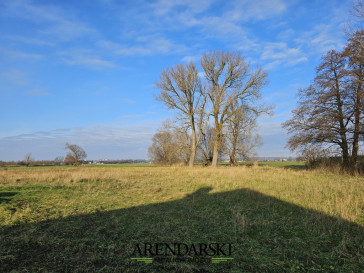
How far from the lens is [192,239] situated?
14.3 ft

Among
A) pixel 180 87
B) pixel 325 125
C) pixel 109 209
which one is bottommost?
pixel 109 209

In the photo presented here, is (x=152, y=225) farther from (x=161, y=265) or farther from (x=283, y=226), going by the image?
(x=283, y=226)

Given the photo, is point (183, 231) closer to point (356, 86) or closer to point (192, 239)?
point (192, 239)

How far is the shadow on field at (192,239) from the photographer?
10.9 feet

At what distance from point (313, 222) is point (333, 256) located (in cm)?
191

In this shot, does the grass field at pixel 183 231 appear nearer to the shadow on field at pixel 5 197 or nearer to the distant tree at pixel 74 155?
the shadow on field at pixel 5 197

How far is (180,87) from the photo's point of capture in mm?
26625

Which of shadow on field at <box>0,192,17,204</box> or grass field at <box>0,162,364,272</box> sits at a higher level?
shadow on field at <box>0,192,17,204</box>

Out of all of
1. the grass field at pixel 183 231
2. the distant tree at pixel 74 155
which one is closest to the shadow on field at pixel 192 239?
the grass field at pixel 183 231

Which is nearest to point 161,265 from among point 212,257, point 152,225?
point 212,257

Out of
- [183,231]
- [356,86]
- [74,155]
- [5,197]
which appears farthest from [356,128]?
[74,155]

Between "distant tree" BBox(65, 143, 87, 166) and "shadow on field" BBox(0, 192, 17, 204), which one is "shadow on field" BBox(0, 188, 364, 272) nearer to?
"shadow on field" BBox(0, 192, 17, 204)

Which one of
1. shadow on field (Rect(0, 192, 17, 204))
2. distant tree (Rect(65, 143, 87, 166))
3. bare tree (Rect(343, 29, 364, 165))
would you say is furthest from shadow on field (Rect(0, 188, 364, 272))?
distant tree (Rect(65, 143, 87, 166))

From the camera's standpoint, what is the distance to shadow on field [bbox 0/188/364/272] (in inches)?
130
